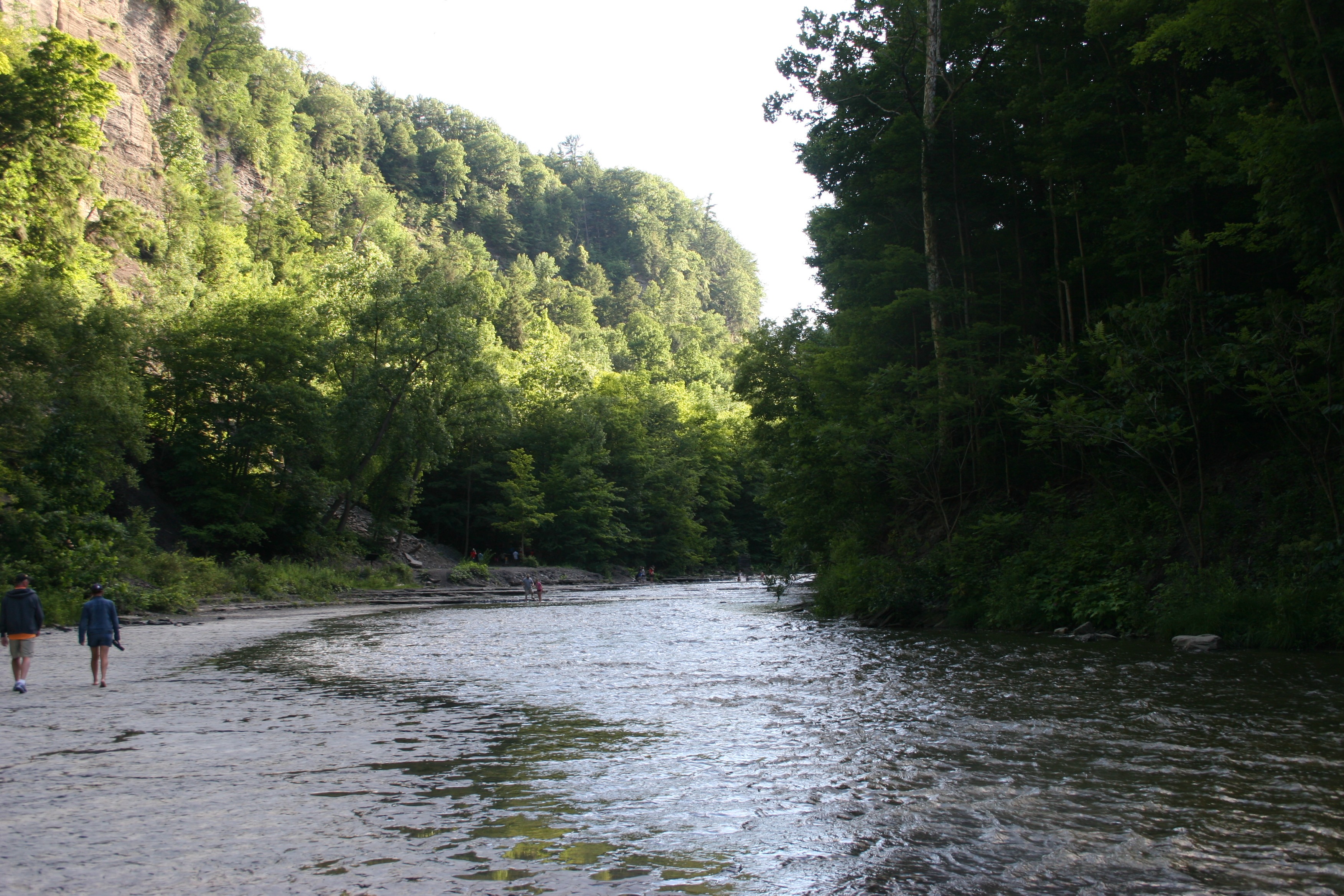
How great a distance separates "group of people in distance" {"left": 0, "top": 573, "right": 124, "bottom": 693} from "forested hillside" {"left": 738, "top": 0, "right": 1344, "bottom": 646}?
14932mm

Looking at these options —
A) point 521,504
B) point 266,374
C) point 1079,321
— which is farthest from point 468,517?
point 1079,321

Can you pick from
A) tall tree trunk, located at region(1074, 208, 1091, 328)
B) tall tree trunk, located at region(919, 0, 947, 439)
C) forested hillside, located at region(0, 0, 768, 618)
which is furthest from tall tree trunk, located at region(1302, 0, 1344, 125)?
forested hillside, located at region(0, 0, 768, 618)

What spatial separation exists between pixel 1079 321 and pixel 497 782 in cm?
2038

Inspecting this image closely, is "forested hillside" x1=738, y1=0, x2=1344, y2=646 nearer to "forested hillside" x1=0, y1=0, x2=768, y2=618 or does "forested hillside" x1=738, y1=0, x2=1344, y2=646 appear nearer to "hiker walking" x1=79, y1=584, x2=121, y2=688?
"hiker walking" x1=79, y1=584, x2=121, y2=688

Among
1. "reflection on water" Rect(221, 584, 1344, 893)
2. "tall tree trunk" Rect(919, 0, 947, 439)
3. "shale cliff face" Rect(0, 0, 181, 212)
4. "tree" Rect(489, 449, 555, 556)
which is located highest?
"shale cliff face" Rect(0, 0, 181, 212)

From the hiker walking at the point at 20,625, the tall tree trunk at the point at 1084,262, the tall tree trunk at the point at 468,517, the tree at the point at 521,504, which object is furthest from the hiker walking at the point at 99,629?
the tall tree trunk at the point at 468,517

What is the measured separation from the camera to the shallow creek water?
167 inches

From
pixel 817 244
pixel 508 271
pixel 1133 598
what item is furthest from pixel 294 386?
pixel 508 271

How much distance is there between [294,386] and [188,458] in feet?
18.7

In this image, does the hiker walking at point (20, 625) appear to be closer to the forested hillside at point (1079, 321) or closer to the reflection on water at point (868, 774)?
the reflection on water at point (868, 774)

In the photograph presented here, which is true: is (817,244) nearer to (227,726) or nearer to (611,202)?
(227,726)

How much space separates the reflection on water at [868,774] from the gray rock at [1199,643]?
22.1 inches

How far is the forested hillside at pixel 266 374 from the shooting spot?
91.1ft

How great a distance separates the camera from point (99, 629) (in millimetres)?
11695
